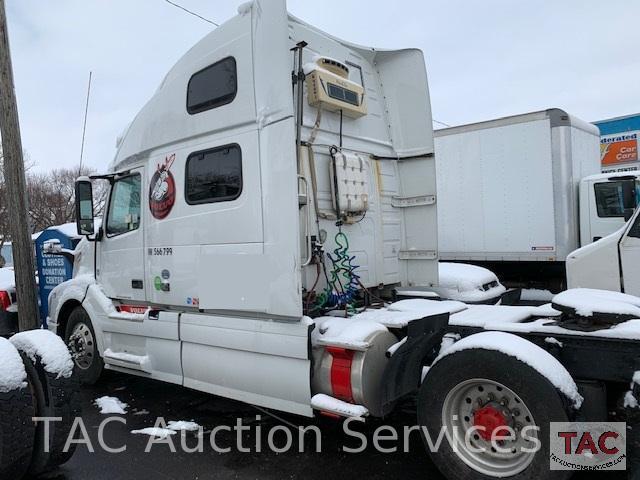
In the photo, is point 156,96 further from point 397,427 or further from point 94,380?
point 397,427

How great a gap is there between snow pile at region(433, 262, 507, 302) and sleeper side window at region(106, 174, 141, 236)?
3393mm

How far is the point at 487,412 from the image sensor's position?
324 centimetres

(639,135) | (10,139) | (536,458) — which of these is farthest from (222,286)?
(639,135)

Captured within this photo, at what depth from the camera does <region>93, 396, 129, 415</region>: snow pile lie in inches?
206

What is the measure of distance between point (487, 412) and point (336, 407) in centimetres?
103

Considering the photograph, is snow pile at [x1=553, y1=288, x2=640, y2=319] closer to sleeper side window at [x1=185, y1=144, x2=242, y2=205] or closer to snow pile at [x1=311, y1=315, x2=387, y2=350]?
snow pile at [x1=311, y1=315, x2=387, y2=350]

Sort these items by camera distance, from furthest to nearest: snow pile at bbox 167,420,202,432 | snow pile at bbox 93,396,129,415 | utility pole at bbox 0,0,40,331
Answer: utility pole at bbox 0,0,40,331
snow pile at bbox 93,396,129,415
snow pile at bbox 167,420,202,432

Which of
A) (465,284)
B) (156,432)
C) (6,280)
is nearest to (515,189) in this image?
(465,284)

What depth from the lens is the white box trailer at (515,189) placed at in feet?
28.6

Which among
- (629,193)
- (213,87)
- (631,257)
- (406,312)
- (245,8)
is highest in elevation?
(245,8)

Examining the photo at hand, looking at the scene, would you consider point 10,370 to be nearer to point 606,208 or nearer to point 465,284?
point 465,284

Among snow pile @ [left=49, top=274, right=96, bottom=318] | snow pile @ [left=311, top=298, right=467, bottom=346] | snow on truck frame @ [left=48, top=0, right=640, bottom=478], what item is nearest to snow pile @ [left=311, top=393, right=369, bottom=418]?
snow on truck frame @ [left=48, top=0, right=640, bottom=478]

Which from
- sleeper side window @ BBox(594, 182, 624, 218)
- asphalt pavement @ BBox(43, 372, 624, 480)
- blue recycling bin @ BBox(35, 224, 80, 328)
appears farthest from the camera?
sleeper side window @ BBox(594, 182, 624, 218)

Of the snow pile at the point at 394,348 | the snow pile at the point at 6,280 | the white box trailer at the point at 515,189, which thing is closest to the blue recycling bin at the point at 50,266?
the snow pile at the point at 6,280
